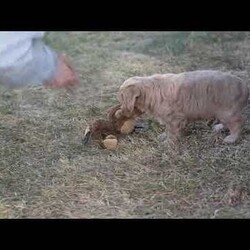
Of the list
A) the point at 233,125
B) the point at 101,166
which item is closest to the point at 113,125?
the point at 101,166

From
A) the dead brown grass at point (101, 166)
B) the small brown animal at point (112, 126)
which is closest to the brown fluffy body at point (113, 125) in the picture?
the small brown animal at point (112, 126)

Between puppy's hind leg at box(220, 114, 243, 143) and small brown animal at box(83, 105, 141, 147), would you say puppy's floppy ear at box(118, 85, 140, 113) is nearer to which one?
small brown animal at box(83, 105, 141, 147)

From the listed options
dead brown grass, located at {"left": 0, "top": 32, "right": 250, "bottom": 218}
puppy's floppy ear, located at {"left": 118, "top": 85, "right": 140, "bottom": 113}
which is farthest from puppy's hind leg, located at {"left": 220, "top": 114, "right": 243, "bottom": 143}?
puppy's floppy ear, located at {"left": 118, "top": 85, "right": 140, "bottom": 113}

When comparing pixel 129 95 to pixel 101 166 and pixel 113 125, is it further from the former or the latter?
pixel 101 166

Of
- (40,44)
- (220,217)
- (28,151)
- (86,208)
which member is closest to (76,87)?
(40,44)

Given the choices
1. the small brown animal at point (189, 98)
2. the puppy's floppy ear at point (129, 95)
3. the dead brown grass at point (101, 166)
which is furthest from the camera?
the puppy's floppy ear at point (129, 95)

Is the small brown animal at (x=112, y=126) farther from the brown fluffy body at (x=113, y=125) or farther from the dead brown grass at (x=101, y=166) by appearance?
the dead brown grass at (x=101, y=166)
